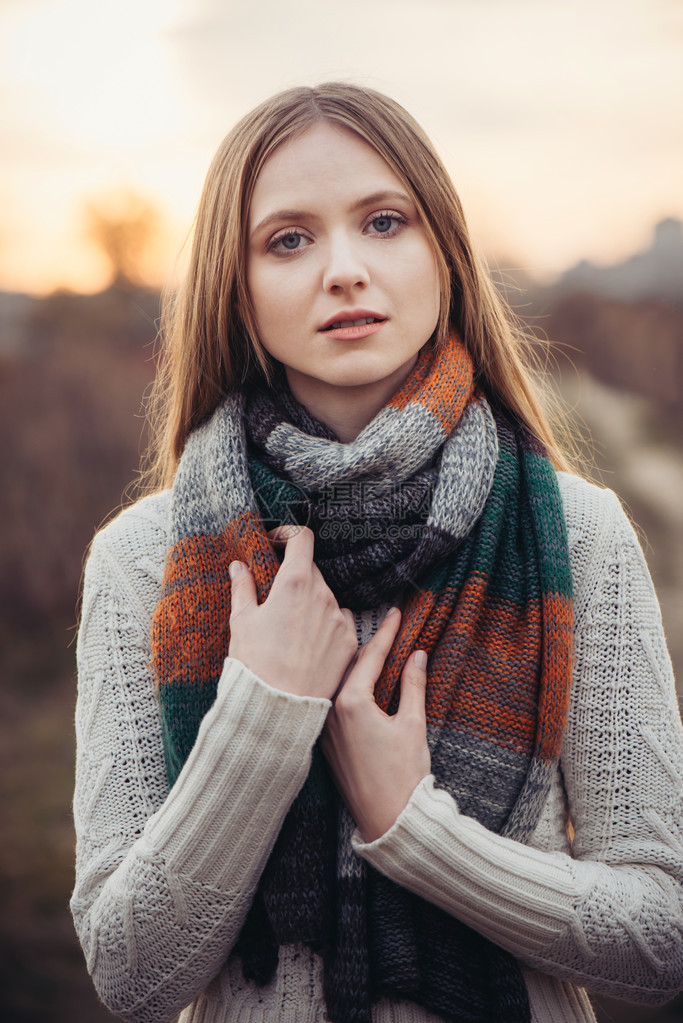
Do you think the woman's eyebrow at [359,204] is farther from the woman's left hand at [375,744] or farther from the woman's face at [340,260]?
the woman's left hand at [375,744]

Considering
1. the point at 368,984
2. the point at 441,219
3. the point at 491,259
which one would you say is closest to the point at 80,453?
the point at 491,259

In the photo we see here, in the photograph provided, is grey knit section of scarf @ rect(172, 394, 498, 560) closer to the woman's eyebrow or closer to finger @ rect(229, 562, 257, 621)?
finger @ rect(229, 562, 257, 621)

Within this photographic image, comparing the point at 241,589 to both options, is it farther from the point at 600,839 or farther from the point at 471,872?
the point at 600,839

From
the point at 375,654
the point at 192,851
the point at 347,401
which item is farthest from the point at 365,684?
the point at 347,401

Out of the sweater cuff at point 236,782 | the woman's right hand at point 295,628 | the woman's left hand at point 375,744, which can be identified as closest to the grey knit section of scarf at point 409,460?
the woman's right hand at point 295,628

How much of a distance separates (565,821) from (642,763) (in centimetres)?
18

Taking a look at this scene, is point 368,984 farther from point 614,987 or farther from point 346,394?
point 346,394

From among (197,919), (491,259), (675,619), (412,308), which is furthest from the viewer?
(675,619)

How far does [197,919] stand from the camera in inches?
40.6

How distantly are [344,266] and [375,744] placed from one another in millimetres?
697

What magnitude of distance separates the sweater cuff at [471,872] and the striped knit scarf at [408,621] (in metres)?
0.07

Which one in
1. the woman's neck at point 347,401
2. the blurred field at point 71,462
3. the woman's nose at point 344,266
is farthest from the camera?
the blurred field at point 71,462

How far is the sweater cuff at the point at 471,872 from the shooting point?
1.02m

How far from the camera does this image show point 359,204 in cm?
117
